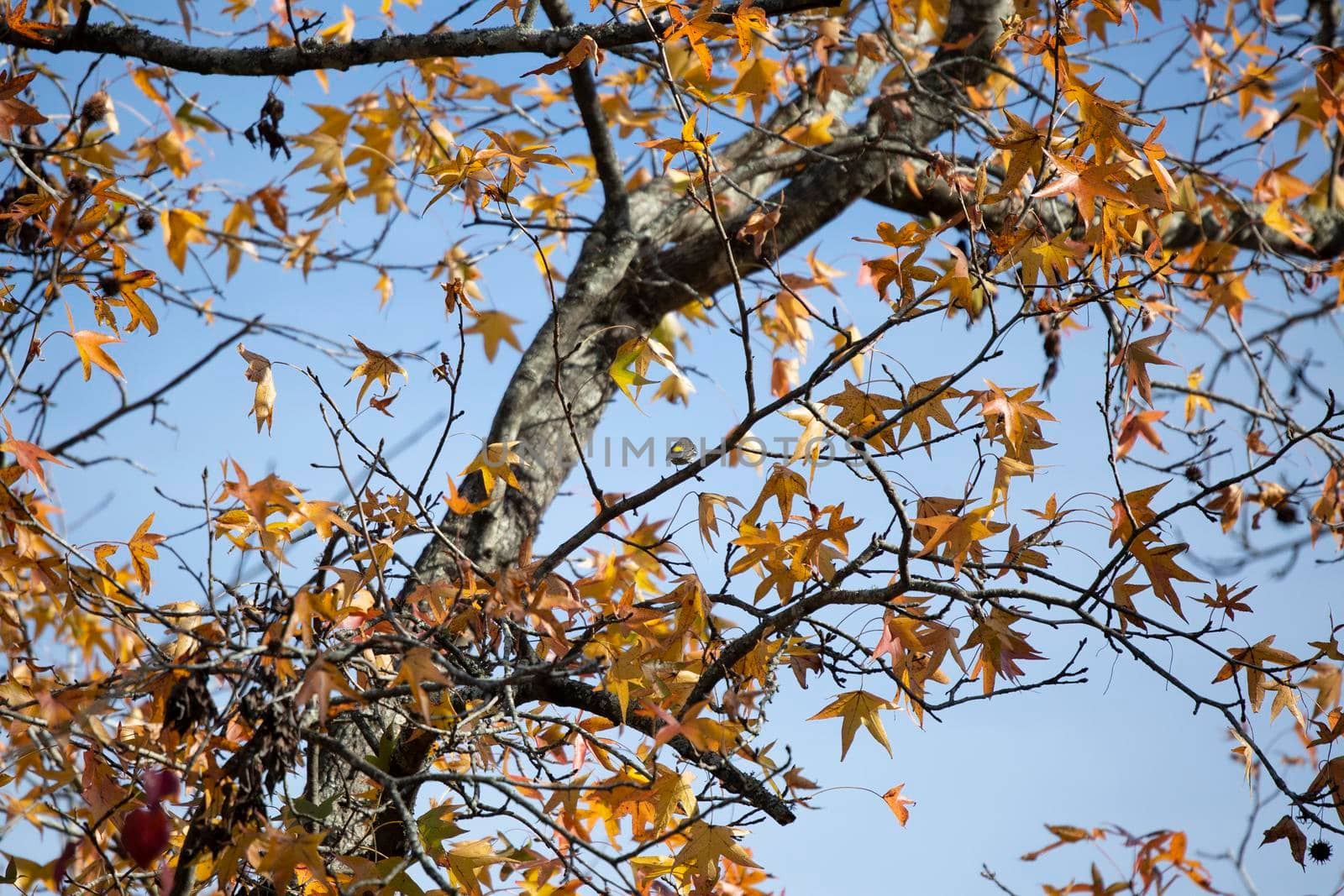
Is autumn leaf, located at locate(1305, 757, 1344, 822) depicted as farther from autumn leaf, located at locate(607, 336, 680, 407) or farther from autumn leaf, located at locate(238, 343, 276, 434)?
autumn leaf, located at locate(238, 343, 276, 434)

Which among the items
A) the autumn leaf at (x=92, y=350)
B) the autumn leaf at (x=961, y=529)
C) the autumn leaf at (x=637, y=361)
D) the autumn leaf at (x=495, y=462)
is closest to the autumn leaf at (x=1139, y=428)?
the autumn leaf at (x=961, y=529)

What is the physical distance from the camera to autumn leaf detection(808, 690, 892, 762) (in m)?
1.70

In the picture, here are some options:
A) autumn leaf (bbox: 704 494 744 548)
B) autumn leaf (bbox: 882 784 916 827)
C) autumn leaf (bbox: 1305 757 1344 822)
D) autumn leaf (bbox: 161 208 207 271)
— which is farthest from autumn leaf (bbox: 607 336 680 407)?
autumn leaf (bbox: 161 208 207 271)

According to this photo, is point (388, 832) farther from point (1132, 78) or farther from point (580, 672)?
point (1132, 78)

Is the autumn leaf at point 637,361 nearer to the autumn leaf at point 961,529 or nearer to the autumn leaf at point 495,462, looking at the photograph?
the autumn leaf at point 495,462

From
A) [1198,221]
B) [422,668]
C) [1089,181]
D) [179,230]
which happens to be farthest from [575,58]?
[1198,221]

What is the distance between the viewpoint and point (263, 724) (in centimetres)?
139

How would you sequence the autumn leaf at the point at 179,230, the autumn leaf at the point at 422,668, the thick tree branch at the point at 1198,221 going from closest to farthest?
the autumn leaf at the point at 422,668
the autumn leaf at the point at 179,230
the thick tree branch at the point at 1198,221

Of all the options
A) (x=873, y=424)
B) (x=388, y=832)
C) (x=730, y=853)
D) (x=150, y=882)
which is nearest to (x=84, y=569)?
(x=150, y=882)

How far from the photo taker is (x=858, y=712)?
171 cm

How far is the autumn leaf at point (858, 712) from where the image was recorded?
1.70 meters

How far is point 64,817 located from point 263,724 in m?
0.62

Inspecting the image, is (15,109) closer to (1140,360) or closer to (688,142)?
(688,142)

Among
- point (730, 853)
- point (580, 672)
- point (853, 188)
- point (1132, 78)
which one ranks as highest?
point (1132, 78)
